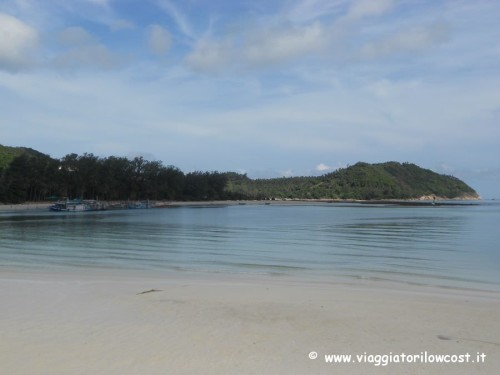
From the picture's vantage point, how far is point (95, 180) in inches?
3580

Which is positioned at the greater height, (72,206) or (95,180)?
(95,180)

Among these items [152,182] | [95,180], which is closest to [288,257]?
[95,180]

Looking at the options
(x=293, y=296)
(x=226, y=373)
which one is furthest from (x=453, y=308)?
(x=226, y=373)

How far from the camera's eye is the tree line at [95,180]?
75.6 meters

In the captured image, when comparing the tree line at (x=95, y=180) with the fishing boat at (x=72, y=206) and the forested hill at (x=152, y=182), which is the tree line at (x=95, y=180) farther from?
the fishing boat at (x=72, y=206)

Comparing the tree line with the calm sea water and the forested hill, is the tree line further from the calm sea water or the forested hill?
the calm sea water

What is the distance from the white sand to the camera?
5.23 metres

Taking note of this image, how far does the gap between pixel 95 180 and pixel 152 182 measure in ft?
65.1

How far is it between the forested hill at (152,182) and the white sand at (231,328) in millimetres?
74291

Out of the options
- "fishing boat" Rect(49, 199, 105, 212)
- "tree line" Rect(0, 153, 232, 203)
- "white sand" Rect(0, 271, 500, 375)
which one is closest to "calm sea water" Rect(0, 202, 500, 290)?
"white sand" Rect(0, 271, 500, 375)

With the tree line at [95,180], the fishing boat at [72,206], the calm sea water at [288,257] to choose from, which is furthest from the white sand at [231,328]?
the tree line at [95,180]

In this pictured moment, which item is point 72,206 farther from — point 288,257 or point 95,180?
point 288,257

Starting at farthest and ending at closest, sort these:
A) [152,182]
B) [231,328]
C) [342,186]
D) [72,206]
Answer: [342,186]
[152,182]
[72,206]
[231,328]

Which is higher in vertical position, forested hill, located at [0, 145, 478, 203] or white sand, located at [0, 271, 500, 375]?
forested hill, located at [0, 145, 478, 203]
